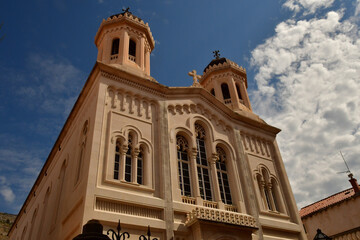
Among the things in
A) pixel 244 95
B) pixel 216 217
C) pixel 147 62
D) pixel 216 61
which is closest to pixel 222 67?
pixel 216 61

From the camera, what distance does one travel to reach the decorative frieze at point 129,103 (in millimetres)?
14859

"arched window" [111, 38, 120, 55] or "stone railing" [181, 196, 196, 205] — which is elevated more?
"arched window" [111, 38, 120, 55]

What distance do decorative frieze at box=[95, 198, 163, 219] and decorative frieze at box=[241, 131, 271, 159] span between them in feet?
27.5

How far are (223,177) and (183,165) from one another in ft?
8.84

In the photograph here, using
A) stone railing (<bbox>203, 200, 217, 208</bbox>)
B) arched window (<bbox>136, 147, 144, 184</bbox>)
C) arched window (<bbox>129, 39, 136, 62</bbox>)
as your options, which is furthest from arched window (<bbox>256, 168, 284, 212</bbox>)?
arched window (<bbox>129, 39, 136, 62</bbox>)

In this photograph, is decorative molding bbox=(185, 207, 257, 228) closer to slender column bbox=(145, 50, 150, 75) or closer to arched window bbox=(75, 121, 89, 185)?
arched window bbox=(75, 121, 89, 185)

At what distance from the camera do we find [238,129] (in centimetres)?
1942

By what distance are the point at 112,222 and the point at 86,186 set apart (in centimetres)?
169

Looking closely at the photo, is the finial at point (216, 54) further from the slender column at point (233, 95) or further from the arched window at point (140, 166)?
the arched window at point (140, 166)

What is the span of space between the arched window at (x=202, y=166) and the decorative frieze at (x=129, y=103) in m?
3.25

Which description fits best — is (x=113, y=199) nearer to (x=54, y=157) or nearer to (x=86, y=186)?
(x=86, y=186)

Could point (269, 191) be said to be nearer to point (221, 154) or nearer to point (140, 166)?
point (221, 154)

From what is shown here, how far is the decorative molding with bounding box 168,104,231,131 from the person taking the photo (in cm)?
1700

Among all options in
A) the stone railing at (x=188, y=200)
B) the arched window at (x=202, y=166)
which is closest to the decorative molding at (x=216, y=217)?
the stone railing at (x=188, y=200)
